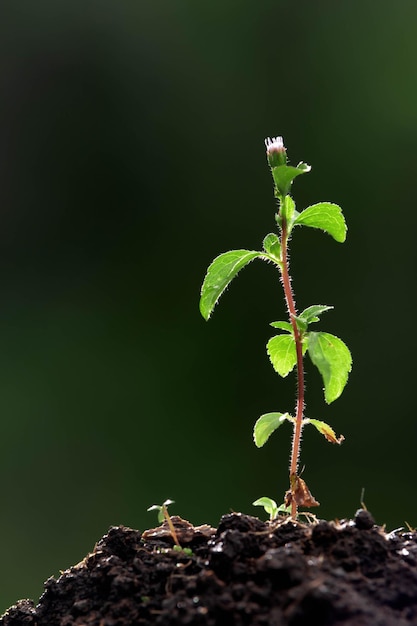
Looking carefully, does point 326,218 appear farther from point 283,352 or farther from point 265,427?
point 265,427

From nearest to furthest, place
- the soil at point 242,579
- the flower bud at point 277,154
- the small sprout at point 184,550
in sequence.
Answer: the soil at point 242,579 < the small sprout at point 184,550 < the flower bud at point 277,154

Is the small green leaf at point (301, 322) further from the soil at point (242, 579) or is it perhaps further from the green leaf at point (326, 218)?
the soil at point (242, 579)

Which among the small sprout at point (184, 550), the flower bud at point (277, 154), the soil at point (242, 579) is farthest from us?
the flower bud at point (277, 154)

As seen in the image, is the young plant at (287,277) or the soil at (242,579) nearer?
the soil at (242,579)

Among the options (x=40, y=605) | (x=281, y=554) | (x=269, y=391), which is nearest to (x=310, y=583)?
(x=281, y=554)

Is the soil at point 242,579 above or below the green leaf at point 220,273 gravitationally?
below

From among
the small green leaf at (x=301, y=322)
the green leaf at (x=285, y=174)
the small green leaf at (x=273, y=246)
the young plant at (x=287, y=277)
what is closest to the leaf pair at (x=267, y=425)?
the young plant at (x=287, y=277)

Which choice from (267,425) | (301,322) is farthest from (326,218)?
(267,425)
